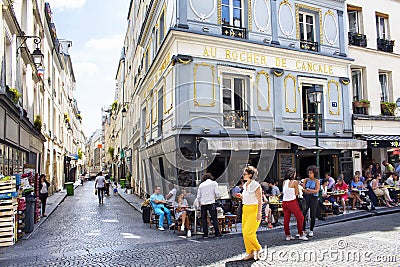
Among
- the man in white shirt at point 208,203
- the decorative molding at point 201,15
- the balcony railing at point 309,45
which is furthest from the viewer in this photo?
the balcony railing at point 309,45

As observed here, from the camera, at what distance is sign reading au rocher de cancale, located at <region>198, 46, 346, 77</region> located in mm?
13078

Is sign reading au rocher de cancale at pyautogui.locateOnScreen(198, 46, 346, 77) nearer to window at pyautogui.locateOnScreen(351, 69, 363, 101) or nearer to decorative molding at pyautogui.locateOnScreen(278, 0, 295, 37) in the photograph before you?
decorative molding at pyautogui.locateOnScreen(278, 0, 295, 37)

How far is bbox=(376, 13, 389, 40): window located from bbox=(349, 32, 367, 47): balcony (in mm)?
1448

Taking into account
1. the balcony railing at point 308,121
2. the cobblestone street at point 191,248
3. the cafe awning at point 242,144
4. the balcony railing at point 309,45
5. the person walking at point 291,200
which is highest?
the balcony railing at point 309,45

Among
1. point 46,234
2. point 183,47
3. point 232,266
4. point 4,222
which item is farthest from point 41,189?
point 232,266

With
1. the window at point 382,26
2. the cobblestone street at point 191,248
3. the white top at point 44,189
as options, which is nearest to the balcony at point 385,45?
the window at point 382,26

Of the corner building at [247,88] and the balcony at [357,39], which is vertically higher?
the balcony at [357,39]

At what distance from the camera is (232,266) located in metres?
6.16

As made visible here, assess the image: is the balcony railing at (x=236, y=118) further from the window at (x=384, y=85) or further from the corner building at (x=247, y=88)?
the window at (x=384, y=85)

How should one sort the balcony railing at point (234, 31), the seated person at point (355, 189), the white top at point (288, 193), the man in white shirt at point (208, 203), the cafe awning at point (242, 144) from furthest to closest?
the balcony railing at point (234, 31), the seated person at point (355, 189), the cafe awning at point (242, 144), the man in white shirt at point (208, 203), the white top at point (288, 193)

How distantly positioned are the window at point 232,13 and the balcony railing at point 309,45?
2.92 metres

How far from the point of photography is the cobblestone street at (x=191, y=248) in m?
6.54

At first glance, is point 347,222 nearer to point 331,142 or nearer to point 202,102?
point 331,142

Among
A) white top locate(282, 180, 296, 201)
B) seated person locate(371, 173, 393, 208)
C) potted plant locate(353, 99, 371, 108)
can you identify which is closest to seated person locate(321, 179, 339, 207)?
seated person locate(371, 173, 393, 208)
